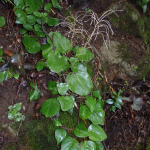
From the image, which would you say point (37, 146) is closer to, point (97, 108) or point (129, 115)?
point (97, 108)

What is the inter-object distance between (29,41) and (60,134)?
119 cm

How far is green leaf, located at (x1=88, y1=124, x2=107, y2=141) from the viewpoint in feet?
5.00

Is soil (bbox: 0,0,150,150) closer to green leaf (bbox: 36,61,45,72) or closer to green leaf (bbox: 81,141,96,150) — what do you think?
green leaf (bbox: 36,61,45,72)

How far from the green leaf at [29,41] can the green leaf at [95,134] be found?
4.29 feet

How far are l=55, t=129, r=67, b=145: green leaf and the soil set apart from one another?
13.6 inches

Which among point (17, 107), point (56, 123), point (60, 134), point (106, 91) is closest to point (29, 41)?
point (17, 107)

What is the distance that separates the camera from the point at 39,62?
1.49 metres

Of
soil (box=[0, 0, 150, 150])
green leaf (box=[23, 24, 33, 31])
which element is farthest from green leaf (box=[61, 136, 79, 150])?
green leaf (box=[23, 24, 33, 31])

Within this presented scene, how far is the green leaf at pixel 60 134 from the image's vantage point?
138 centimetres

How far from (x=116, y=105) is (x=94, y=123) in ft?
1.92

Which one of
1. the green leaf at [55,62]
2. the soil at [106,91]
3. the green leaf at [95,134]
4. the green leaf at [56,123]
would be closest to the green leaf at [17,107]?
the soil at [106,91]

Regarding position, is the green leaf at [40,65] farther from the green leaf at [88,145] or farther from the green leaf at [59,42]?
the green leaf at [88,145]

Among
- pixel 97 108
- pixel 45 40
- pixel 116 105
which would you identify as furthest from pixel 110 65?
pixel 45 40

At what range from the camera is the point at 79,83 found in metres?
1.48
